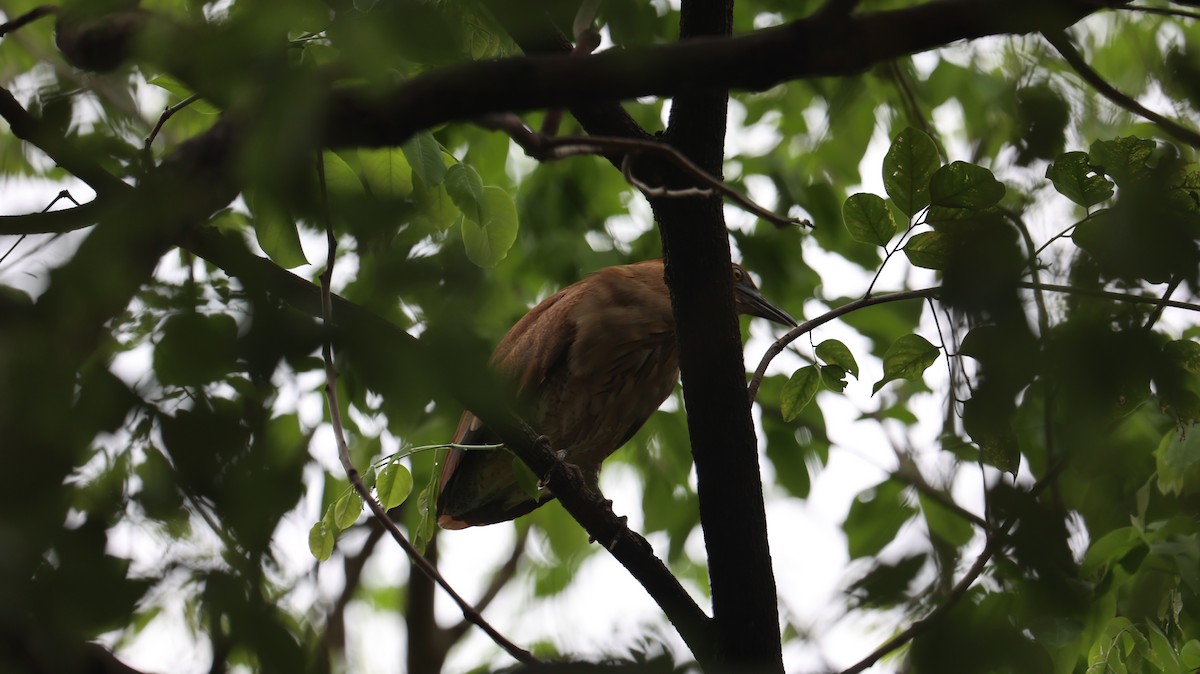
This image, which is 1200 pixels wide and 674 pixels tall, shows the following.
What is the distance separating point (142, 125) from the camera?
1.85 meters

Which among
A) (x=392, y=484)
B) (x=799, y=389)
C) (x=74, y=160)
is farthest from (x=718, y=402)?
(x=74, y=160)

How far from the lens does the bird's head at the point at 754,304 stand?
4.57 metres

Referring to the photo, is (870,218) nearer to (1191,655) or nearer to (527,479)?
(527,479)

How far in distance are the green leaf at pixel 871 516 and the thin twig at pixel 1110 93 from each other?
1.58 meters

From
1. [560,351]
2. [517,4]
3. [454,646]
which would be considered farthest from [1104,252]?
[454,646]

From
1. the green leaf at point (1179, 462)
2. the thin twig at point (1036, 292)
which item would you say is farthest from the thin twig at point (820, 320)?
the thin twig at point (1036, 292)

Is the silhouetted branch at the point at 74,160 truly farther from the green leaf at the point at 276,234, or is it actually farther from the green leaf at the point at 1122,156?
the green leaf at the point at 1122,156

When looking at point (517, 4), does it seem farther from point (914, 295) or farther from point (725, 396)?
point (725, 396)

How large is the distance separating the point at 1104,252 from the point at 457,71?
85 cm

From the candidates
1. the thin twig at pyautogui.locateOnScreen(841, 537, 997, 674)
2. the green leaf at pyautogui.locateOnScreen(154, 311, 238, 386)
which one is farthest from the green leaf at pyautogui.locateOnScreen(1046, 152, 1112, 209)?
the green leaf at pyautogui.locateOnScreen(154, 311, 238, 386)

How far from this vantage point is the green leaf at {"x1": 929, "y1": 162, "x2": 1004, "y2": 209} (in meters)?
2.05

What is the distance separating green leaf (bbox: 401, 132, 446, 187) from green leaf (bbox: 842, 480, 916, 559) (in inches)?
73.3

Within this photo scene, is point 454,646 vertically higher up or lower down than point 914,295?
higher up

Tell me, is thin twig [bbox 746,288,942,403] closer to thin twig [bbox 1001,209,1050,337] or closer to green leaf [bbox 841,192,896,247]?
green leaf [bbox 841,192,896,247]
